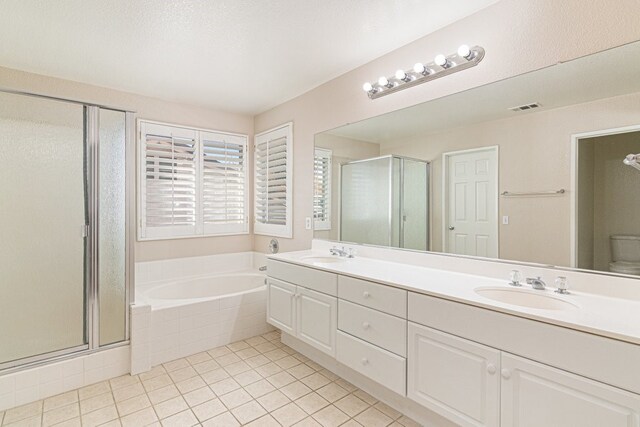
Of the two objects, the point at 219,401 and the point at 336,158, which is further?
the point at 336,158

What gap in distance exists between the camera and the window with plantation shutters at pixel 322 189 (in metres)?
2.92

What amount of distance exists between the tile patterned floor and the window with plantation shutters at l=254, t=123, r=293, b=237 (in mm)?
1479

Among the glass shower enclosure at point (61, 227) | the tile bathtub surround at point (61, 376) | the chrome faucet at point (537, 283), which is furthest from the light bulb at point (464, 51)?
the tile bathtub surround at point (61, 376)

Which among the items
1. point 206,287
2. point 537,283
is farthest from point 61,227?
point 537,283

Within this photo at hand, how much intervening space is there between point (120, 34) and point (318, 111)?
1.61 meters

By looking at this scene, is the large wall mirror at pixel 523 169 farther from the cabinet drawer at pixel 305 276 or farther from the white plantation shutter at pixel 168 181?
the white plantation shutter at pixel 168 181

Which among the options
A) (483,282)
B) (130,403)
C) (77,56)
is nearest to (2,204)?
(77,56)

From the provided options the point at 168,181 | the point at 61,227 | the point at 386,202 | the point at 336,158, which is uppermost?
the point at 336,158

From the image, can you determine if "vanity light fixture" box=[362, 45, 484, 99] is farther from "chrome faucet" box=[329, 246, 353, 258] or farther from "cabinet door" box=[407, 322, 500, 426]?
"cabinet door" box=[407, 322, 500, 426]

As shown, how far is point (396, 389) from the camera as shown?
1.70 meters

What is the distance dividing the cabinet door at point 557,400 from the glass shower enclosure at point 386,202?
99cm

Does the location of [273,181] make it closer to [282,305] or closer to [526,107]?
[282,305]

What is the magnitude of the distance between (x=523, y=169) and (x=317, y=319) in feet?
5.24

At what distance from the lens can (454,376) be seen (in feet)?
4.76
